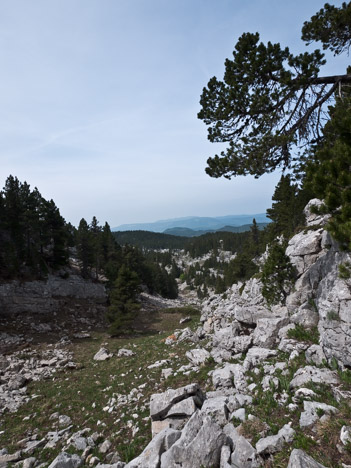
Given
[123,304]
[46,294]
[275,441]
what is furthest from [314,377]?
[46,294]

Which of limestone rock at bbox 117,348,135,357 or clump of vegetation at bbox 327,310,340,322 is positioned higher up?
clump of vegetation at bbox 327,310,340,322

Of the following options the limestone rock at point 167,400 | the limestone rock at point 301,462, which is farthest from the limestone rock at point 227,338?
the limestone rock at point 301,462

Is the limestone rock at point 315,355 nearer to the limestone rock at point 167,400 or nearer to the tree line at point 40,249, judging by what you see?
the limestone rock at point 167,400

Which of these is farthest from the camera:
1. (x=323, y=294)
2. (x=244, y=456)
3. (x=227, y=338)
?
(x=227, y=338)

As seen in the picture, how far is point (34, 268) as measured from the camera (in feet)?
131

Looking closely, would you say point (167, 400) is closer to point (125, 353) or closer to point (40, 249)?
point (125, 353)

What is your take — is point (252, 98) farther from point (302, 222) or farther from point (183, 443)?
point (302, 222)

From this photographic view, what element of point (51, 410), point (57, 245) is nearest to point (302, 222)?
point (51, 410)

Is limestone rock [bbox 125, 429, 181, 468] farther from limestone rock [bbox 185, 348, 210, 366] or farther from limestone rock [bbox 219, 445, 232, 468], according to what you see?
limestone rock [bbox 185, 348, 210, 366]

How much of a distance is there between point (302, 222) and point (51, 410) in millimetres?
33495

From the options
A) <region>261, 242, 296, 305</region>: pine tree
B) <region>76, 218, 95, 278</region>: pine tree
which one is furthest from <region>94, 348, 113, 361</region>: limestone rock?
<region>76, 218, 95, 278</region>: pine tree

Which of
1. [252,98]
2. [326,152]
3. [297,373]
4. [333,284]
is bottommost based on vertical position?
[297,373]

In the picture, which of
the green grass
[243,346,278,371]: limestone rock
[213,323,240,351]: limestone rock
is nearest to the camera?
the green grass

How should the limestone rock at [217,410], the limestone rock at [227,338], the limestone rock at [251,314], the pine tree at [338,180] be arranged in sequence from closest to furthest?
the pine tree at [338,180]
the limestone rock at [217,410]
the limestone rock at [227,338]
the limestone rock at [251,314]
